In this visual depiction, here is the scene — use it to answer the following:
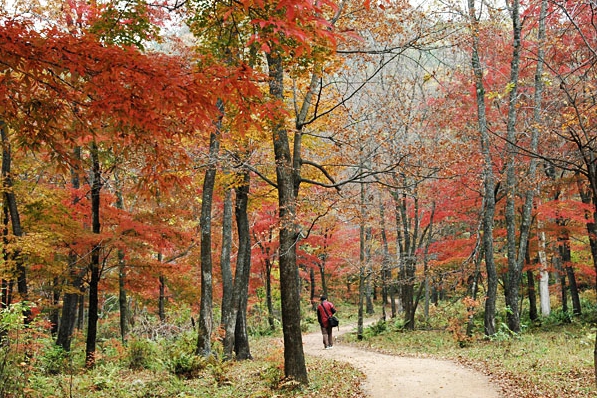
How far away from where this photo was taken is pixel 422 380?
798 cm

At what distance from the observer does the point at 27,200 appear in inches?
447

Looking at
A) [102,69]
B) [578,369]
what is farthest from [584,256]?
[102,69]

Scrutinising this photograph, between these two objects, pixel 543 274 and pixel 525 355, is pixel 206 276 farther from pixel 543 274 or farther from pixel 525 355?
pixel 543 274

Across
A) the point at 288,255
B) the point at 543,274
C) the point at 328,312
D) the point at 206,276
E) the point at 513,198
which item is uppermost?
the point at 513,198

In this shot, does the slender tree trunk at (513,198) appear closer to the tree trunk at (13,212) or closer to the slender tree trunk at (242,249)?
the slender tree trunk at (242,249)

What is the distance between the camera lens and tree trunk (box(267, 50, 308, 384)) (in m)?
7.53

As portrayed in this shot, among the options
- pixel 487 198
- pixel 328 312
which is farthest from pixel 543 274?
pixel 328 312

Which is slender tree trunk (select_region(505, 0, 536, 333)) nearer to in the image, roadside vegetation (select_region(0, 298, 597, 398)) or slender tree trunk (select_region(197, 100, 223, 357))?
roadside vegetation (select_region(0, 298, 597, 398))

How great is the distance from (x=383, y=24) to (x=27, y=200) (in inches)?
394

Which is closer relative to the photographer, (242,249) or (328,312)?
(242,249)

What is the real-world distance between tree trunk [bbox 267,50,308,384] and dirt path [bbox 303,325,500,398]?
4.63 ft

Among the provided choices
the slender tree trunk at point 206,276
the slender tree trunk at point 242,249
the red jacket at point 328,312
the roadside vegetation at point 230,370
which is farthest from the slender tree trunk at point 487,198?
the slender tree trunk at point 206,276

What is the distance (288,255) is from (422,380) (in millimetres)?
3452

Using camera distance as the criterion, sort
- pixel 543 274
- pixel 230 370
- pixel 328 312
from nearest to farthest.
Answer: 1. pixel 230 370
2. pixel 328 312
3. pixel 543 274
